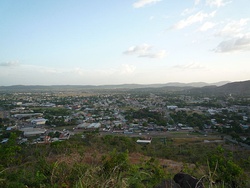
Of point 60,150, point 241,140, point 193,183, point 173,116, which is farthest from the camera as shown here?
point 173,116

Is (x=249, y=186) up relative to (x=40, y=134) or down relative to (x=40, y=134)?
up

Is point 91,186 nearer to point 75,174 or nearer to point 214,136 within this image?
point 75,174

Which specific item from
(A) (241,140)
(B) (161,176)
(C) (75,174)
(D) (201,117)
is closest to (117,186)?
(C) (75,174)

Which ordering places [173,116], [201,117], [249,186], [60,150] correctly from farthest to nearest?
[173,116] → [201,117] → [60,150] → [249,186]

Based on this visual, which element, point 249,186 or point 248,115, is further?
point 248,115

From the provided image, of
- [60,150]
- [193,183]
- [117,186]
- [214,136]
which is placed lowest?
[214,136]

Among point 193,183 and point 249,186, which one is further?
point 249,186

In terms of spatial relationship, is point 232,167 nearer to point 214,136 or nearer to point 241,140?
point 241,140

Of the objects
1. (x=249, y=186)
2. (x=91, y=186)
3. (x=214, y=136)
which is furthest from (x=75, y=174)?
(x=214, y=136)

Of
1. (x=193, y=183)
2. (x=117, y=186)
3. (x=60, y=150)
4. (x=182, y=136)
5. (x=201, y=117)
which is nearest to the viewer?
(x=117, y=186)
